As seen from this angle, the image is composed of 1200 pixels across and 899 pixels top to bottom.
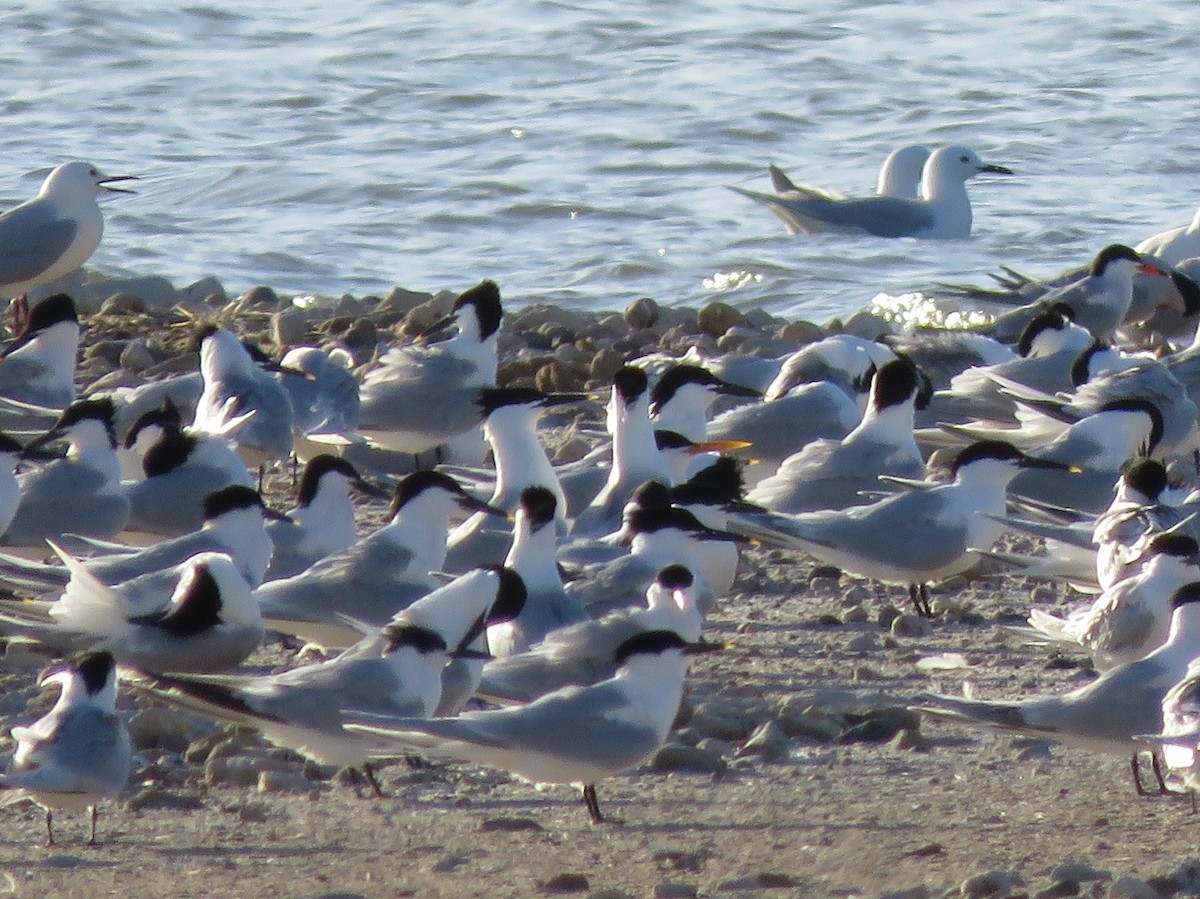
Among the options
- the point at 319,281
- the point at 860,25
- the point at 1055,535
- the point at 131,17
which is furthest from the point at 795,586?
the point at 131,17

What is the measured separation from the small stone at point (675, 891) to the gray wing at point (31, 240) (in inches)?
268

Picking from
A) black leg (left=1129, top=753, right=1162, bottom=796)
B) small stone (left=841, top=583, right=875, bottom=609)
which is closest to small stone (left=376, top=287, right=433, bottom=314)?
small stone (left=841, top=583, right=875, bottom=609)

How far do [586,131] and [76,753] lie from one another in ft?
38.6

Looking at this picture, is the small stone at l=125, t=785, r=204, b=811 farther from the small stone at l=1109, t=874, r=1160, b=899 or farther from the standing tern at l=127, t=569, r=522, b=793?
the small stone at l=1109, t=874, r=1160, b=899

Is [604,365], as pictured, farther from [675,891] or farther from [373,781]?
[675,891]

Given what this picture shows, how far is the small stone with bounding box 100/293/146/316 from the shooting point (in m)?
10.3

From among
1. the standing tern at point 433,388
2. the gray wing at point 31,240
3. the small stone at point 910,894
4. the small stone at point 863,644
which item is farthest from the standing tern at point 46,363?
the small stone at point 910,894

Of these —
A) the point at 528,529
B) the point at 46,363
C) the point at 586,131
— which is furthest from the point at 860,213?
the point at 528,529

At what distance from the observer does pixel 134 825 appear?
14.6ft

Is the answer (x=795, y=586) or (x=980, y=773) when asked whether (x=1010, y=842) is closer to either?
(x=980, y=773)

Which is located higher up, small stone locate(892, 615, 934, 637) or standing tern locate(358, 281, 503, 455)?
small stone locate(892, 615, 934, 637)

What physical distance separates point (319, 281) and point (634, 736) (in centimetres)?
811

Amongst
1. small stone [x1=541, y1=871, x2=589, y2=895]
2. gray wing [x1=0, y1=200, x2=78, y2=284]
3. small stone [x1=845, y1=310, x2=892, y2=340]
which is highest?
small stone [x1=541, y1=871, x2=589, y2=895]

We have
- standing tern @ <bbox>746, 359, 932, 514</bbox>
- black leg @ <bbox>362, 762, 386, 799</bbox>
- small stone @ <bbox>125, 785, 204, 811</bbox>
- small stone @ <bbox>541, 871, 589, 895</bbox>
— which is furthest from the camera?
standing tern @ <bbox>746, 359, 932, 514</bbox>
